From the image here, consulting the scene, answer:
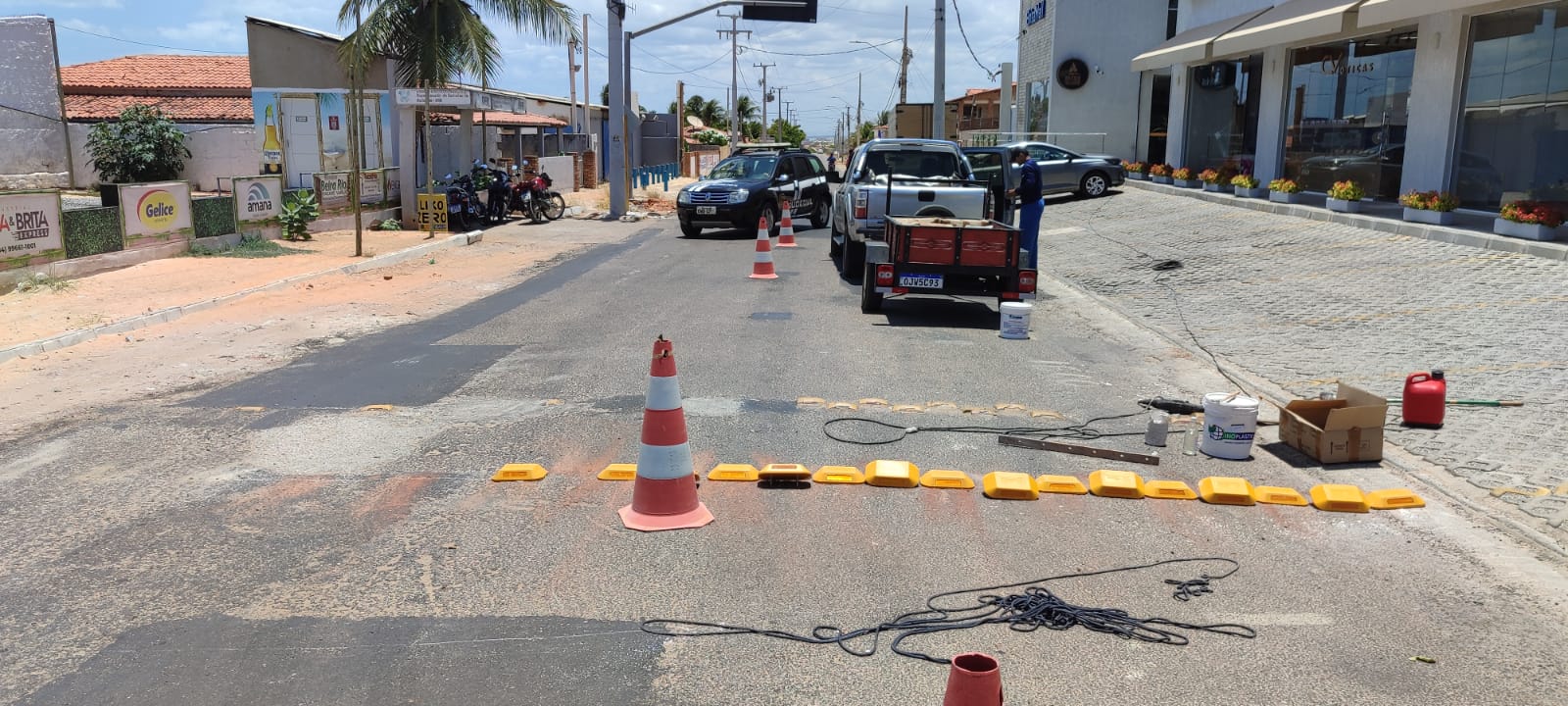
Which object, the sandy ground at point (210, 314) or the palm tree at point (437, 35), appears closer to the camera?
the sandy ground at point (210, 314)

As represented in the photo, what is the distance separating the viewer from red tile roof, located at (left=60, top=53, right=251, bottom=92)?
39.1 meters

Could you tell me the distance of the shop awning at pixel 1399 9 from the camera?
48.3 ft

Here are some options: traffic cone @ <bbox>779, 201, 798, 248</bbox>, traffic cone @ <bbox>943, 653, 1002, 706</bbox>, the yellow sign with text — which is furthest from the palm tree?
traffic cone @ <bbox>943, 653, 1002, 706</bbox>

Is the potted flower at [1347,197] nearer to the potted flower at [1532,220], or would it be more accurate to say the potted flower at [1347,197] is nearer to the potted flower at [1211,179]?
the potted flower at [1532,220]

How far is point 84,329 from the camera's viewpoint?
36.8 feet

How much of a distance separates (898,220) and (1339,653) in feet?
29.8

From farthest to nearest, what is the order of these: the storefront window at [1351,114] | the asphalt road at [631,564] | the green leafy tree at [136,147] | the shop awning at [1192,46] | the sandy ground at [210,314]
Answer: the green leafy tree at [136,147] < the shop awning at [1192,46] < the storefront window at [1351,114] < the sandy ground at [210,314] < the asphalt road at [631,564]

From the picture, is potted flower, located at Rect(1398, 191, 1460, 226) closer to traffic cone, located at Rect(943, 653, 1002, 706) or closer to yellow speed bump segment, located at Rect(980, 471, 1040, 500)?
yellow speed bump segment, located at Rect(980, 471, 1040, 500)

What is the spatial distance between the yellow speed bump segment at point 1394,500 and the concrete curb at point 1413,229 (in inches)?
316

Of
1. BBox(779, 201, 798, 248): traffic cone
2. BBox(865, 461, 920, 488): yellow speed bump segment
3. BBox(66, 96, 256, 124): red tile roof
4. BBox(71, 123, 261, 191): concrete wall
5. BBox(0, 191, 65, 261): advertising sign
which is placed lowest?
BBox(865, 461, 920, 488): yellow speed bump segment

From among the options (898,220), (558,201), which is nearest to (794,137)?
(558,201)

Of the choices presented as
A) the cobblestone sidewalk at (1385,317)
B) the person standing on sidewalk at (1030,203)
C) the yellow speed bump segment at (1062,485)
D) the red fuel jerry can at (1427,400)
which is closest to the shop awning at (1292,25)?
the cobblestone sidewalk at (1385,317)

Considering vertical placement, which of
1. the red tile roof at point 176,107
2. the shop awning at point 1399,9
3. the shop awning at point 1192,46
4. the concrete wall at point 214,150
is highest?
the shop awning at point 1192,46

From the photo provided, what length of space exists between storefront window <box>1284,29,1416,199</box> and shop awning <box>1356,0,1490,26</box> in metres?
1.65
